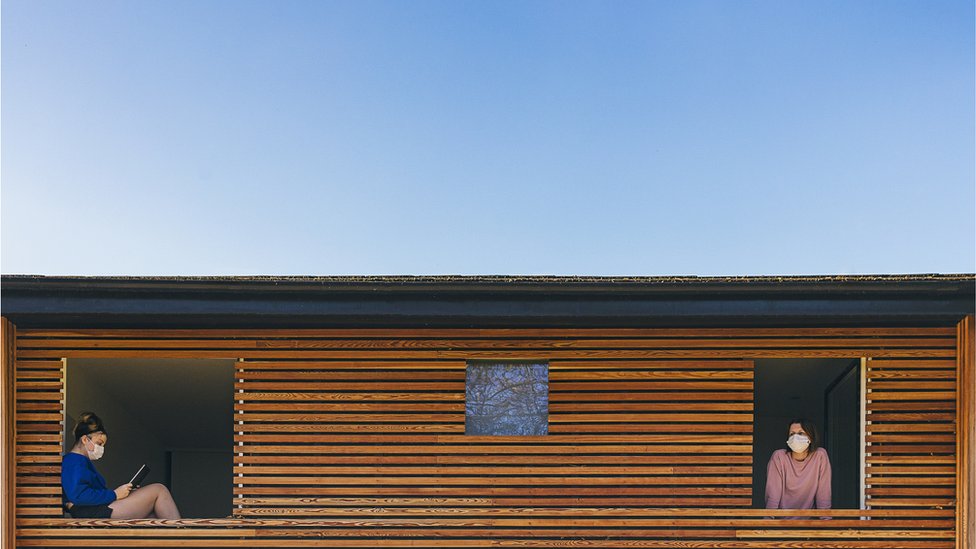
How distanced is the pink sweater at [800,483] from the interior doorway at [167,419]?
502 cm

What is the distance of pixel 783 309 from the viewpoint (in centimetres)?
869

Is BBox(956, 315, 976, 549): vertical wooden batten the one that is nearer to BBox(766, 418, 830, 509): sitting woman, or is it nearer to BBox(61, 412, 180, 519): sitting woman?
BBox(766, 418, 830, 509): sitting woman

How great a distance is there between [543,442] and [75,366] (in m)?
4.59

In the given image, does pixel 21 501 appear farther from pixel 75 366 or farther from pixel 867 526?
pixel 867 526

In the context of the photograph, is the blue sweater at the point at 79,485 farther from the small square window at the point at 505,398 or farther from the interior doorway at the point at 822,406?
the interior doorway at the point at 822,406

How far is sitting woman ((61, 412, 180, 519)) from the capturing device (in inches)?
366

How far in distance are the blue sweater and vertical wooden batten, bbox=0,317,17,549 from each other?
14.6 inches

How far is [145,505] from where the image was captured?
31.5ft

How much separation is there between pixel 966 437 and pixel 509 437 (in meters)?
3.35

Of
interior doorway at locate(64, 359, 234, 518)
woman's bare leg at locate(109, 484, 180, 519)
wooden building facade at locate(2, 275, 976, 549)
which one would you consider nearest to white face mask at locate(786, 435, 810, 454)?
wooden building facade at locate(2, 275, 976, 549)

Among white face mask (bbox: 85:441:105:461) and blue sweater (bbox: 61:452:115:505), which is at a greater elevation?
white face mask (bbox: 85:441:105:461)

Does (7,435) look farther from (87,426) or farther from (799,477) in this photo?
(799,477)

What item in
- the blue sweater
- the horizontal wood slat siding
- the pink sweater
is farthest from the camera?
the pink sweater

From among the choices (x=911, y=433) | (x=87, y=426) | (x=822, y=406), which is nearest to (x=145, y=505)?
(x=87, y=426)
